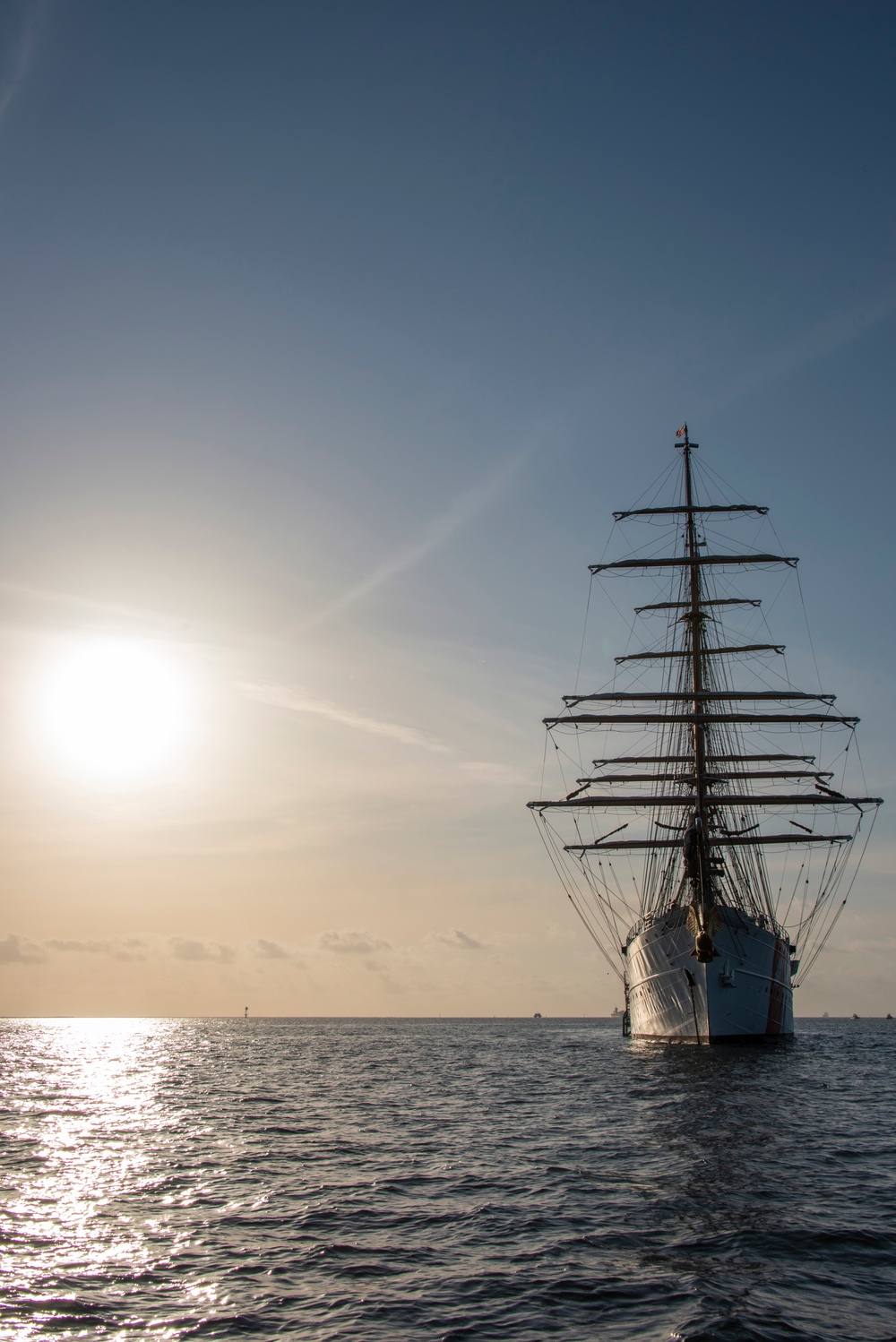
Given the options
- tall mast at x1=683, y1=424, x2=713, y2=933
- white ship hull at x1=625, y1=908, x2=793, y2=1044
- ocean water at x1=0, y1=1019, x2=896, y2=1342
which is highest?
tall mast at x1=683, y1=424, x2=713, y2=933

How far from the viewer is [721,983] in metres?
39.8

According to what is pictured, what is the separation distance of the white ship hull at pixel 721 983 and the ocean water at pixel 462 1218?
33.3ft

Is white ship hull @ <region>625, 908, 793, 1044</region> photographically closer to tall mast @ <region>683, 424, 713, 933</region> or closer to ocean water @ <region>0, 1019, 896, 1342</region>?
tall mast @ <region>683, 424, 713, 933</region>

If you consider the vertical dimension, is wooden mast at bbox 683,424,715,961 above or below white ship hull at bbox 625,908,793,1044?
above

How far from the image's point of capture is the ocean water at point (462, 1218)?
31.5 feet

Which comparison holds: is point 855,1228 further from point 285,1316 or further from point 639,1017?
point 639,1017

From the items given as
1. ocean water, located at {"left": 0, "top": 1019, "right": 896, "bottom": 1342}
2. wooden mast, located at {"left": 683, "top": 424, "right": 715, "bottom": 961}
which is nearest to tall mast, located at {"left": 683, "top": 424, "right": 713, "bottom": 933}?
wooden mast, located at {"left": 683, "top": 424, "right": 715, "bottom": 961}

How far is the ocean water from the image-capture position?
9.60 meters

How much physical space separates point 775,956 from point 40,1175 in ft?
113

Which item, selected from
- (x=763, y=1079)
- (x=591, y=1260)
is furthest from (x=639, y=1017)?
(x=591, y=1260)

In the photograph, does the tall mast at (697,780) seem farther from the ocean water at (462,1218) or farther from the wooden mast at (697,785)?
the ocean water at (462,1218)

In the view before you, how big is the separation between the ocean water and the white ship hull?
10137mm

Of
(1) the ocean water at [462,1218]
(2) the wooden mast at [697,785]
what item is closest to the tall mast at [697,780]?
(2) the wooden mast at [697,785]

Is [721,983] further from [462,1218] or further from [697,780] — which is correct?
[462,1218]
